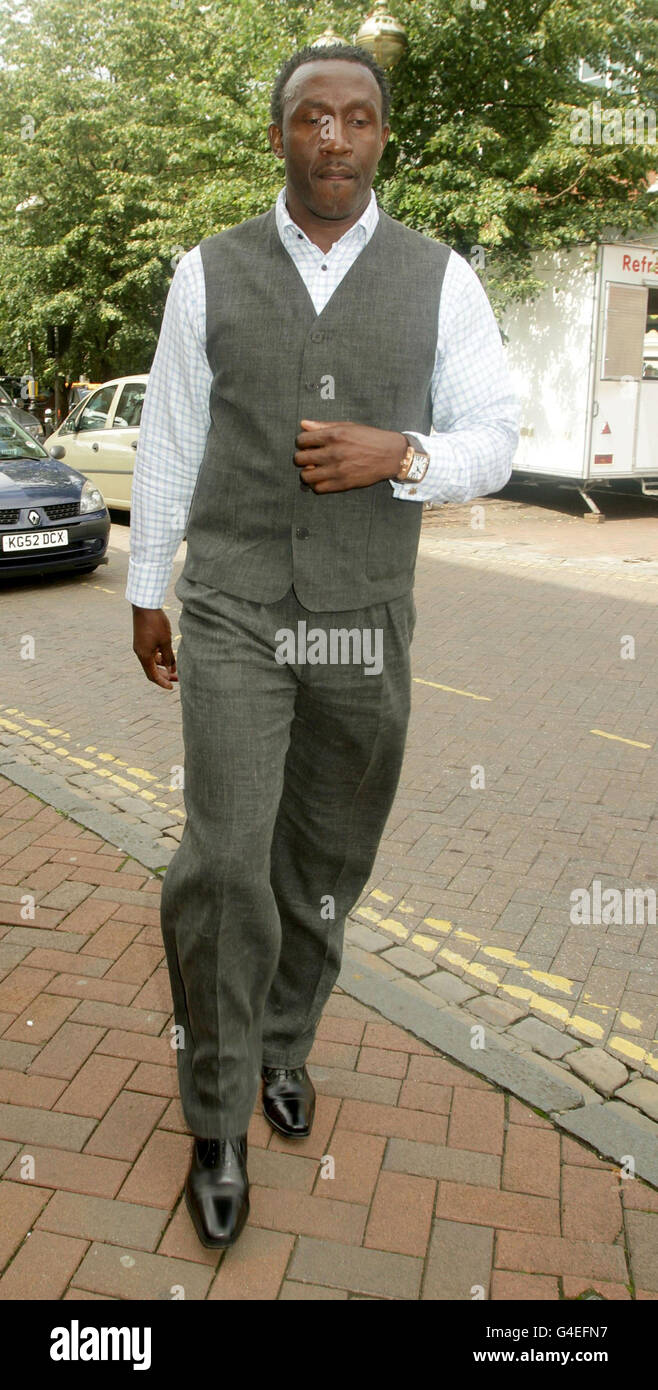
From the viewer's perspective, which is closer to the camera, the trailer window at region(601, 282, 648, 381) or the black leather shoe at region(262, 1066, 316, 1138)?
the black leather shoe at region(262, 1066, 316, 1138)

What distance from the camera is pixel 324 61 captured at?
2.23 metres

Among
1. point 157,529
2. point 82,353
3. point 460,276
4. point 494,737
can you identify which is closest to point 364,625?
point 157,529

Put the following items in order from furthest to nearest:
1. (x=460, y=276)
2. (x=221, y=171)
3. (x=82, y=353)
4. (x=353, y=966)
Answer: (x=82, y=353) < (x=221, y=171) < (x=353, y=966) < (x=460, y=276)

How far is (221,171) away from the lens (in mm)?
20453

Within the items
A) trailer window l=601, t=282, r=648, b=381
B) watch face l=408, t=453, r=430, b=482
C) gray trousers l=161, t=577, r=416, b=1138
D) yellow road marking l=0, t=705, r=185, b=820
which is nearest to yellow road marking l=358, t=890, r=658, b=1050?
gray trousers l=161, t=577, r=416, b=1138

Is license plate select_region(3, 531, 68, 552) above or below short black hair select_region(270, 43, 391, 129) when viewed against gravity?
below

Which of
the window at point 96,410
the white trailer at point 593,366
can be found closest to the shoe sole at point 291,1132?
the window at point 96,410

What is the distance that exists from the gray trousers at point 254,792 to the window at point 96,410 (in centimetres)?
1237

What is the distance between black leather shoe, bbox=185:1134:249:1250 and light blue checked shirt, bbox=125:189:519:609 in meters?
1.28

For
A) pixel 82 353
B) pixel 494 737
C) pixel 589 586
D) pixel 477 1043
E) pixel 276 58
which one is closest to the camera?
pixel 477 1043

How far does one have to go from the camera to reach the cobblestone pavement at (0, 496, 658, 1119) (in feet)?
11.8

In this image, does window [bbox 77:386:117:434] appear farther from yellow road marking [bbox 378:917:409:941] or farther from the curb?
the curb
